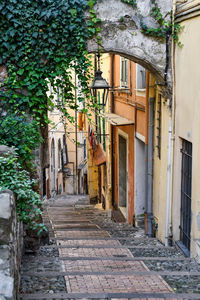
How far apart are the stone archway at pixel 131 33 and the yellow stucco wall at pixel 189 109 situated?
→ 52 cm

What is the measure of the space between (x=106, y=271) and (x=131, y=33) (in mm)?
4615

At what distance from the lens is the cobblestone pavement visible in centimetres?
498

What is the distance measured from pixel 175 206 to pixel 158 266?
1974 mm

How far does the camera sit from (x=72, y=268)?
6.09 m

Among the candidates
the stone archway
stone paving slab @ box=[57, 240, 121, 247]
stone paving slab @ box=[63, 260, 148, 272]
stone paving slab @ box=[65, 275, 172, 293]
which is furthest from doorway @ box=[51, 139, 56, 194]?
stone paving slab @ box=[65, 275, 172, 293]

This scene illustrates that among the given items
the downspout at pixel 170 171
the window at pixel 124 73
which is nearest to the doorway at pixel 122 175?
the window at pixel 124 73

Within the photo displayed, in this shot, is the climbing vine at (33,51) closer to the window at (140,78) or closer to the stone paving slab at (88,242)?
the stone paving slab at (88,242)

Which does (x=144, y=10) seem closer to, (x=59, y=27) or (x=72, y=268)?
(x=59, y=27)

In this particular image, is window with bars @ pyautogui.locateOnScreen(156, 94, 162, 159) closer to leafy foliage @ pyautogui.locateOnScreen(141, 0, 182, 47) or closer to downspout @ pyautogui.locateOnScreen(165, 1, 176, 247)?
downspout @ pyautogui.locateOnScreen(165, 1, 176, 247)

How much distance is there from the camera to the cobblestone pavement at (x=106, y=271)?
4.98 meters

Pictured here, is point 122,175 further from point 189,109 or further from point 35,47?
point 189,109

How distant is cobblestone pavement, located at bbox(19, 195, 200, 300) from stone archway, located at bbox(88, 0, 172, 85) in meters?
3.42

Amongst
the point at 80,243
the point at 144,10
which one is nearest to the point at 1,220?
the point at 80,243

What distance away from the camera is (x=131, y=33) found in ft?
27.1
